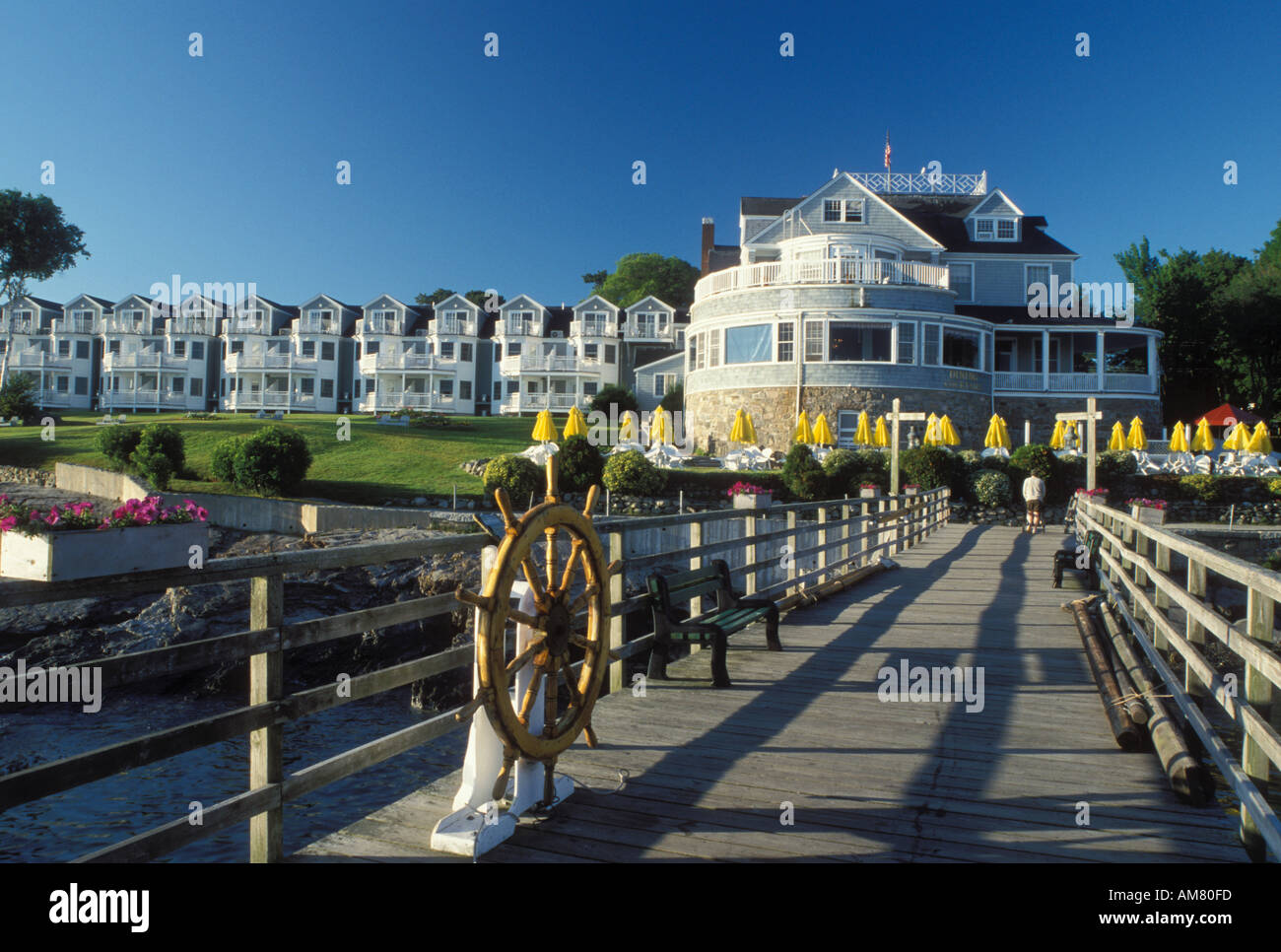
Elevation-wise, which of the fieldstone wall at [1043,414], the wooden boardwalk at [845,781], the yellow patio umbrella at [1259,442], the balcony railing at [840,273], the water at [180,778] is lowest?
the water at [180,778]

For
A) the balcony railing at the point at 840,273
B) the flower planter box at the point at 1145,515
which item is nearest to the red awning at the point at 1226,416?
the balcony railing at the point at 840,273

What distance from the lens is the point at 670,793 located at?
453cm

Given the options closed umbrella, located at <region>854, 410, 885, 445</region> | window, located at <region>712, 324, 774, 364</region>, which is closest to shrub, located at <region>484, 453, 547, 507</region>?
closed umbrella, located at <region>854, 410, 885, 445</region>

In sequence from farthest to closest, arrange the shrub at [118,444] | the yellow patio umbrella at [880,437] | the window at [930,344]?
the window at [930,344] → the yellow patio umbrella at [880,437] → the shrub at [118,444]

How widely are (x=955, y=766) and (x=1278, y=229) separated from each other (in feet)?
211

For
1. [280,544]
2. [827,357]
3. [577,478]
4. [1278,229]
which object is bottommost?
[280,544]

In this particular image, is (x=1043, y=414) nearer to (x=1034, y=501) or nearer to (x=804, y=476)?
(x=1034, y=501)

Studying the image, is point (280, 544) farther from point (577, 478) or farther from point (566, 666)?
point (566, 666)

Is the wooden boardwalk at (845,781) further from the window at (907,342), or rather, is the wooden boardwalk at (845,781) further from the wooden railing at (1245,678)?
the window at (907,342)

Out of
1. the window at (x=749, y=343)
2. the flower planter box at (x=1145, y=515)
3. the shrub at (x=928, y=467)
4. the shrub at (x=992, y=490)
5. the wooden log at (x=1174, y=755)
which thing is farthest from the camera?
the window at (x=749, y=343)

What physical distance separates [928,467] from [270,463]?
67.0 feet

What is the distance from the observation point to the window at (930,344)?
3766 centimetres

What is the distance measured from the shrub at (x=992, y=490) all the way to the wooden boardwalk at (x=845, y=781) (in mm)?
23185
